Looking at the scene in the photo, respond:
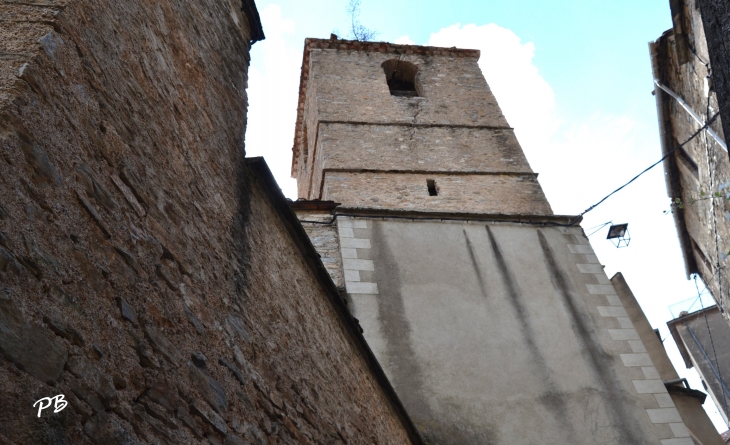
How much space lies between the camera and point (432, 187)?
9602mm

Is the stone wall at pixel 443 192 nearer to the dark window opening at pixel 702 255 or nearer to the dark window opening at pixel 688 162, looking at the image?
the dark window opening at pixel 688 162

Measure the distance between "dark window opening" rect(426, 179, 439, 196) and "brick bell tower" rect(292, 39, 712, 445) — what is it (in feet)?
0.05

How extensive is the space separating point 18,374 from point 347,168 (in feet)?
26.9

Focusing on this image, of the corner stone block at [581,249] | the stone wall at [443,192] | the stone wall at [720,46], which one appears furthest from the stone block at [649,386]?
the stone wall at [720,46]

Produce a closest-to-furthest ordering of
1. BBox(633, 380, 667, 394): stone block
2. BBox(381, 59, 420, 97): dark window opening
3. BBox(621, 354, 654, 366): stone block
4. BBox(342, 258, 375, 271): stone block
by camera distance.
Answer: BBox(633, 380, 667, 394): stone block → BBox(621, 354, 654, 366): stone block → BBox(342, 258, 375, 271): stone block → BBox(381, 59, 420, 97): dark window opening

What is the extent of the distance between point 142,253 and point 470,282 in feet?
19.2

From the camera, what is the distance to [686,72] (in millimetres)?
8164

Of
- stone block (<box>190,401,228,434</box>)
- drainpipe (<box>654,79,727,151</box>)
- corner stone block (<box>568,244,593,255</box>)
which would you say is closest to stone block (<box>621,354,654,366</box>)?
corner stone block (<box>568,244,593,255</box>)

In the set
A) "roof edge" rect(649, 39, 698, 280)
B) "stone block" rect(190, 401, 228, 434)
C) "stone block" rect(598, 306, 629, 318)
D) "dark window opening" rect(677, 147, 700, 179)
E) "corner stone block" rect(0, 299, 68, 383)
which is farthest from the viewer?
"dark window opening" rect(677, 147, 700, 179)

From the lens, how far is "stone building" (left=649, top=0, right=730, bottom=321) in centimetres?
757

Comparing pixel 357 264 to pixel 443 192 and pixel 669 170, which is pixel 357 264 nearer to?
pixel 443 192

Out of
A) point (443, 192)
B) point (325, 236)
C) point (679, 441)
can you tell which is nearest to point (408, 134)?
point (443, 192)

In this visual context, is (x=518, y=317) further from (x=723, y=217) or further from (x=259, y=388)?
(x=259, y=388)

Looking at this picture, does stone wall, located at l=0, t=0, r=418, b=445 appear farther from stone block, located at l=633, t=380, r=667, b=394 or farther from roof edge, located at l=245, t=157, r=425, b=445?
stone block, located at l=633, t=380, r=667, b=394
